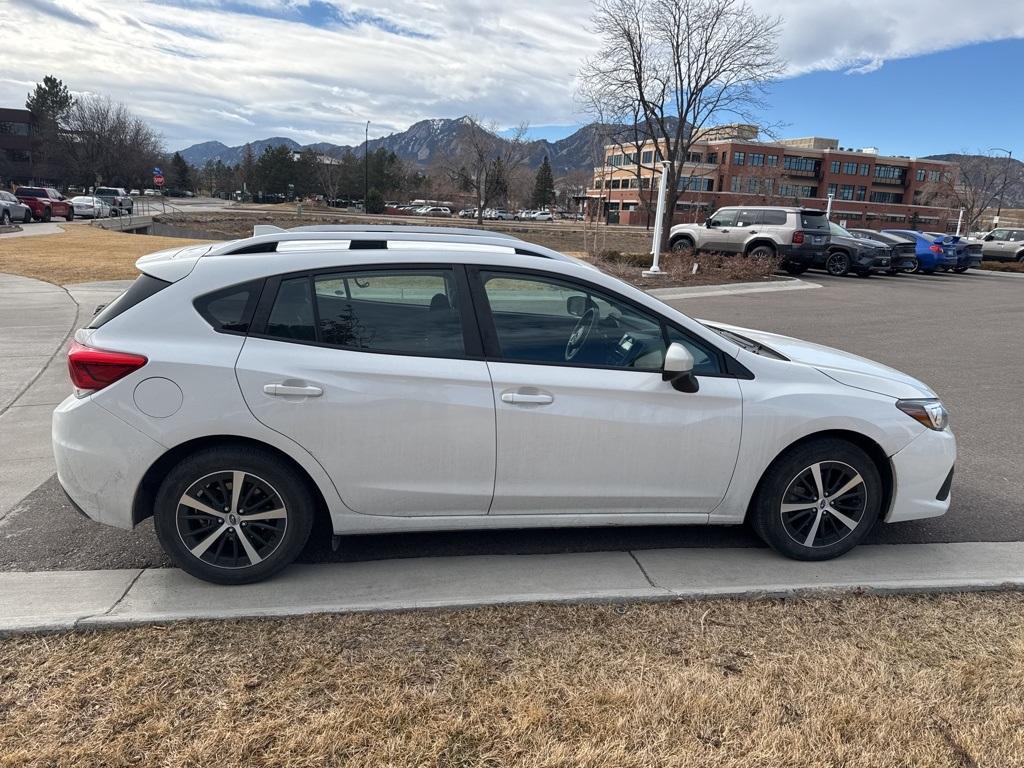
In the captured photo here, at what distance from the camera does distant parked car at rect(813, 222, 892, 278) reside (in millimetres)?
21828

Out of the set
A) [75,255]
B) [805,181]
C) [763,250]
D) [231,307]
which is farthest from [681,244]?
[805,181]

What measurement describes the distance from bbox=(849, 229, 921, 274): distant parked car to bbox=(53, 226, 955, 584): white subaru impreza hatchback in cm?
2198

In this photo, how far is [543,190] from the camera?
12475 centimetres

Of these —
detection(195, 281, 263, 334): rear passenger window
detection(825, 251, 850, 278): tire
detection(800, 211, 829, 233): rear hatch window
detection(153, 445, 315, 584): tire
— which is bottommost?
detection(153, 445, 315, 584): tire

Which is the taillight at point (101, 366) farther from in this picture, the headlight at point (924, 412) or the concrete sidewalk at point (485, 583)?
the headlight at point (924, 412)

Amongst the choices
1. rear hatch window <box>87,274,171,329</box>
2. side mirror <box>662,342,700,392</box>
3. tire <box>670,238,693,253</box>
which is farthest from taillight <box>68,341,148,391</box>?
tire <box>670,238,693,253</box>

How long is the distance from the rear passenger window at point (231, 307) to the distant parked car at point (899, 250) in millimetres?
23509

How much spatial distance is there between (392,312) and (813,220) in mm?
21262

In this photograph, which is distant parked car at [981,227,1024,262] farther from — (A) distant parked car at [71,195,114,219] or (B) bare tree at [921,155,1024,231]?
(A) distant parked car at [71,195,114,219]

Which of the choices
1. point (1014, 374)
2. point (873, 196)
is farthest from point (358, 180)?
point (1014, 374)

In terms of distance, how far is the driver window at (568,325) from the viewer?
3535 mm

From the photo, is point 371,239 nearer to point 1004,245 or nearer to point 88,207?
point 1004,245

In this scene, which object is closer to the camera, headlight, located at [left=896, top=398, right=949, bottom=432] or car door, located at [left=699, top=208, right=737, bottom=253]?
headlight, located at [left=896, top=398, right=949, bottom=432]

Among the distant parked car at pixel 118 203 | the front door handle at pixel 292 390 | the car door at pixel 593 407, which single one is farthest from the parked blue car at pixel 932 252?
the distant parked car at pixel 118 203
